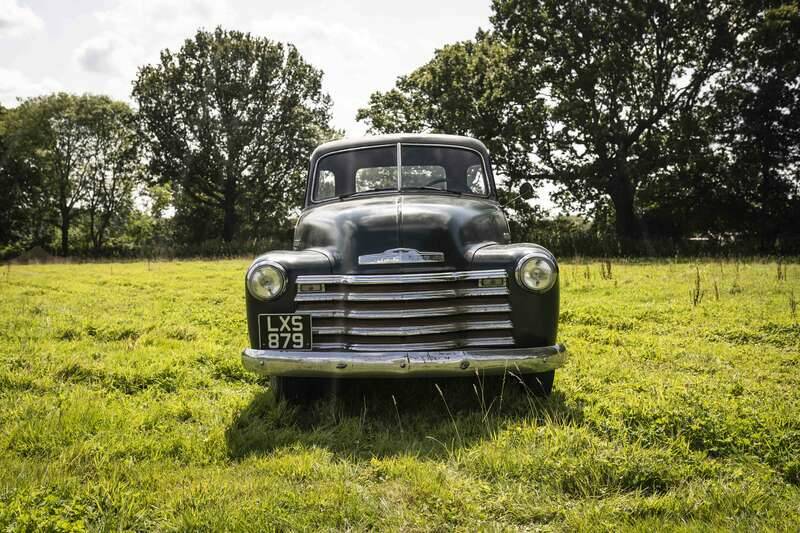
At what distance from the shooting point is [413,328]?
353 cm

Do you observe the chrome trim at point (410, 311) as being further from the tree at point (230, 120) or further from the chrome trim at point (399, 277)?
the tree at point (230, 120)

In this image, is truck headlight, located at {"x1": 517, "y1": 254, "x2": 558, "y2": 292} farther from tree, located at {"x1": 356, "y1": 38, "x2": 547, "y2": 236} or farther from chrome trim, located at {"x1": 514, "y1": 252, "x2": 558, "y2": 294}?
tree, located at {"x1": 356, "y1": 38, "x2": 547, "y2": 236}

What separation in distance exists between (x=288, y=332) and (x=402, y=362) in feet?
2.55

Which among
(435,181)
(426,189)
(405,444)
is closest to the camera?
(405,444)

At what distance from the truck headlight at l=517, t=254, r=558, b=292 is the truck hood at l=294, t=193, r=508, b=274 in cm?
37

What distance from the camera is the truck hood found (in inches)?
146

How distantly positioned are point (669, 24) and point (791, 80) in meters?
4.59

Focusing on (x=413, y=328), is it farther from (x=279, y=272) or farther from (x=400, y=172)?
→ (x=400, y=172)

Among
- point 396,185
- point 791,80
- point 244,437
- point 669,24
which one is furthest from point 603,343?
point 791,80

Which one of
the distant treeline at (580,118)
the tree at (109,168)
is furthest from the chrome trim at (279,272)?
the tree at (109,168)

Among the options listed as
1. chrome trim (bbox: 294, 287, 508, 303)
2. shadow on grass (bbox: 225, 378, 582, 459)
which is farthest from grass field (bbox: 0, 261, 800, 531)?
chrome trim (bbox: 294, 287, 508, 303)

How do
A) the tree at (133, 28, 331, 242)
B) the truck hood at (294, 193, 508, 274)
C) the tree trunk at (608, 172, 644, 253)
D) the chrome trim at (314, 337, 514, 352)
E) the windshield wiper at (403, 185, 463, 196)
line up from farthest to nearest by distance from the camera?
the tree at (133, 28, 331, 242) < the tree trunk at (608, 172, 644, 253) < the windshield wiper at (403, 185, 463, 196) < the truck hood at (294, 193, 508, 274) < the chrome trim at (314, 337, 514, 352)

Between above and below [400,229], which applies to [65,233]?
above

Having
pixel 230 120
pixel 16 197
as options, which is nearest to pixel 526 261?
pixel 230 120
